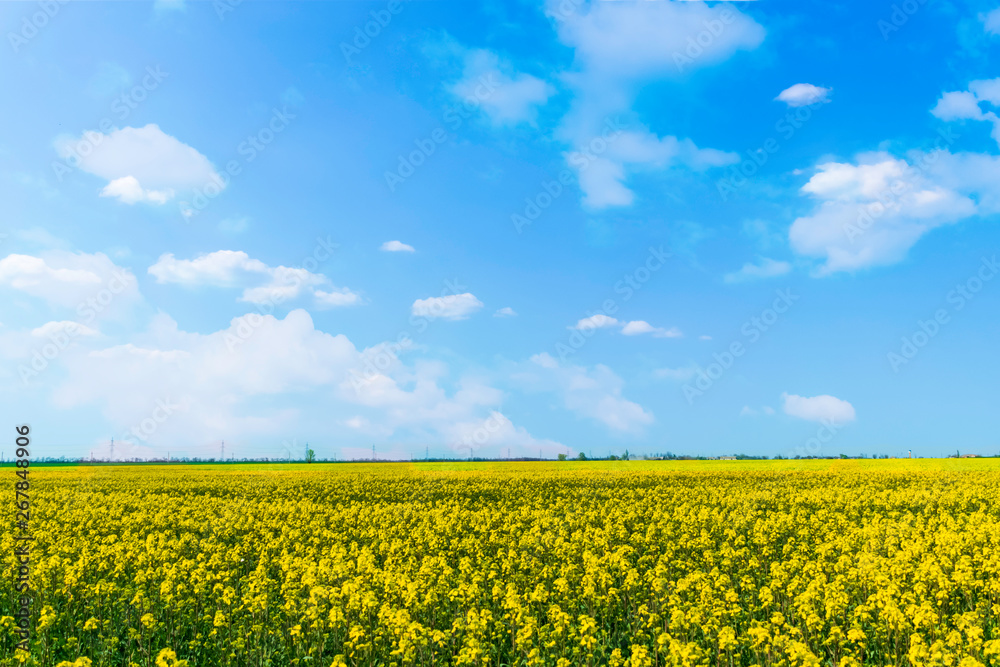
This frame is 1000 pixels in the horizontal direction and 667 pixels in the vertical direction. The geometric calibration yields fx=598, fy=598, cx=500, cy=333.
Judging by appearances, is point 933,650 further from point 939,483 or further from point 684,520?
point 939,483

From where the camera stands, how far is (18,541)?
17.0 metres

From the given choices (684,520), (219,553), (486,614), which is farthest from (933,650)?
(219,553)

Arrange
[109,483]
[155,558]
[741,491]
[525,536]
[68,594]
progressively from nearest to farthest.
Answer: [68,594] → [155,558] → [525,536] → [741,491] → [109,483]

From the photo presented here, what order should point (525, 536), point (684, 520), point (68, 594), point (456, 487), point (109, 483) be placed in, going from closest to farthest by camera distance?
point (68, 594) < point (525, 536) < point (684, 520) < point (456, 487) < point (109, 483)

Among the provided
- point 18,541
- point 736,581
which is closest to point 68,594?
point 18,541

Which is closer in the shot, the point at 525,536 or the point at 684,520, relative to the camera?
the point at 525,536

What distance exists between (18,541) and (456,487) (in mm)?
25329

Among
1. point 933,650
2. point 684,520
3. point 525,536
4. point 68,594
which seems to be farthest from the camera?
point 684,520

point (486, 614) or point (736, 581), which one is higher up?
point (486, 614)

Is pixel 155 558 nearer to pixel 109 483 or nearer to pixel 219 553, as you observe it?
pixel 219 553

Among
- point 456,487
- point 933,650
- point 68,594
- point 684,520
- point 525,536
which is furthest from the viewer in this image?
point 456,487

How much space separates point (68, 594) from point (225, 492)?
1141 inches

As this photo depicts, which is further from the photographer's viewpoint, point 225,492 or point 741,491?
point 225,492

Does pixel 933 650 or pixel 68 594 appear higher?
pixel 933 650
